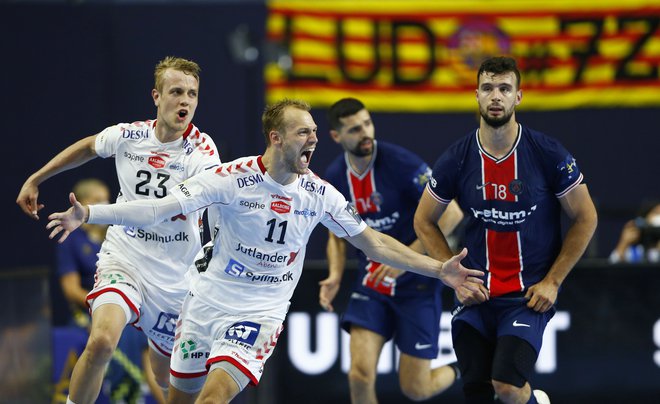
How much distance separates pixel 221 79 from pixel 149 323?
9143 millimetres

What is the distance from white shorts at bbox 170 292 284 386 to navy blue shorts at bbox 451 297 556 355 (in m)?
1.28

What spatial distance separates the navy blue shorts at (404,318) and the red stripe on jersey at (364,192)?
731 mm

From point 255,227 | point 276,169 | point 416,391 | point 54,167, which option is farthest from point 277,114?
point 416,391

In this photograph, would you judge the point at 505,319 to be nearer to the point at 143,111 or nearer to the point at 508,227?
the point at 508,227

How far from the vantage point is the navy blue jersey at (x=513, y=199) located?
635 centimetres

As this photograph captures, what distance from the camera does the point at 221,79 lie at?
51.3 ft

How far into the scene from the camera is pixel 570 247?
20.9ft

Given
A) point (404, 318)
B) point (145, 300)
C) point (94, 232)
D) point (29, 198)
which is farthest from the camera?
point (94, 232)

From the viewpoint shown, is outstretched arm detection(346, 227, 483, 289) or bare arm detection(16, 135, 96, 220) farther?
bare arm detection(16, 135, 96, 220)

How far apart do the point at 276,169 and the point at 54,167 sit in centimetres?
179

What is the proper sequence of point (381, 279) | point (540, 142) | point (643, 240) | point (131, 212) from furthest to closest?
1. point (643, 240)
2. point (381, 279)
3. point (540, 142)
4. point (131, 212)

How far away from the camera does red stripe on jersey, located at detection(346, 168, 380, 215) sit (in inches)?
316

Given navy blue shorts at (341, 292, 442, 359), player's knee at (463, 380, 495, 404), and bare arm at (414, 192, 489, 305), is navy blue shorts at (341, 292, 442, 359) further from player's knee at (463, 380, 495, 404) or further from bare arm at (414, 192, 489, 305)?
player's knee at (463, 380, 495, 404)

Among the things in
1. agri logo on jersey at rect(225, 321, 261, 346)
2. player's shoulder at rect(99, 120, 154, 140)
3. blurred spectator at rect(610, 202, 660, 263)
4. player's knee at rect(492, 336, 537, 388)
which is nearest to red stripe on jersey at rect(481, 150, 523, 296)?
player's knee at rect(492, 336, 537, 388)
